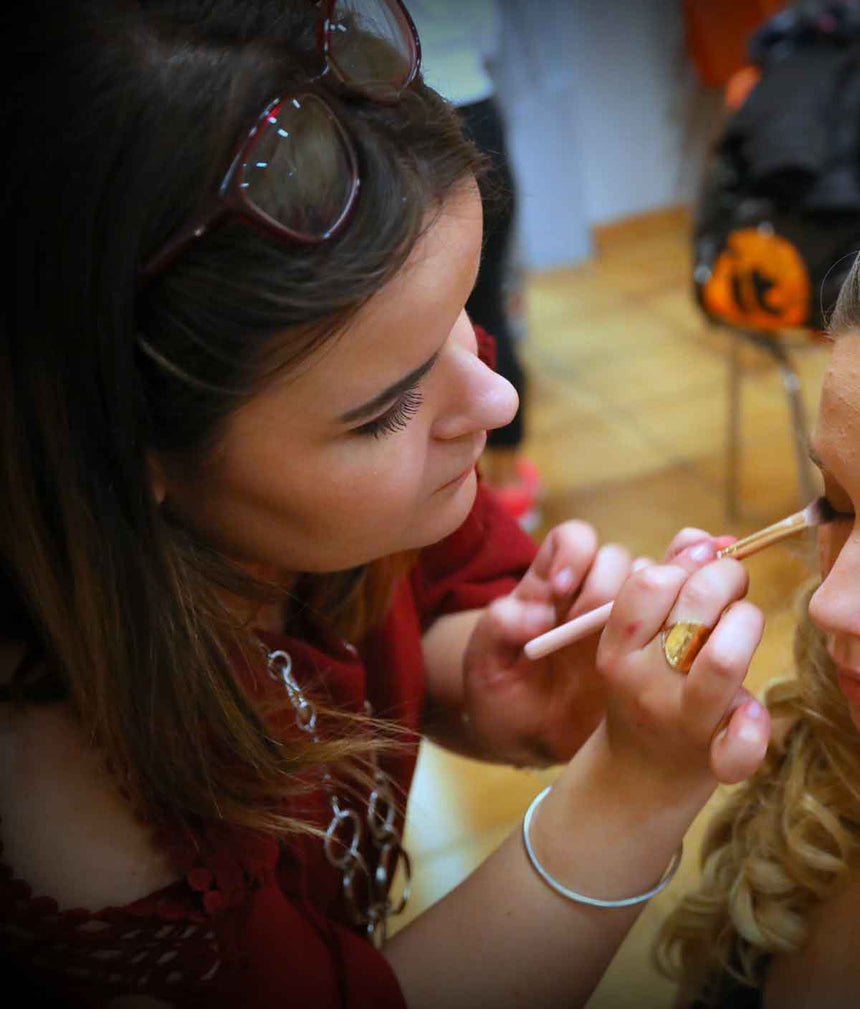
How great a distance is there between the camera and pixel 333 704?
2.44 ft

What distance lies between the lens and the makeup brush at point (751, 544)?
585 mm

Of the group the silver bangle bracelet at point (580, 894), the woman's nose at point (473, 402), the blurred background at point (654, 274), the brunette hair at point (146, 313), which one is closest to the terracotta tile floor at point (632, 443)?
the blurred background at point (654, 274)

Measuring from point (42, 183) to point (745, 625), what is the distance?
397 millimetres

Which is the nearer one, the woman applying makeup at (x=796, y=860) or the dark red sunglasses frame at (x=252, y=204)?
the dark red sunglasses frame at (x=252, y=204)

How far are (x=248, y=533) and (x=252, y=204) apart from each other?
20 centimetres

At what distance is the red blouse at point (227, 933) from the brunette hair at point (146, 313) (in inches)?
1.6

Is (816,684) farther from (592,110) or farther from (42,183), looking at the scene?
(592,110)

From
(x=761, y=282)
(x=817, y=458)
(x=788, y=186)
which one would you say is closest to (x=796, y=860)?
(x=817, y=458)

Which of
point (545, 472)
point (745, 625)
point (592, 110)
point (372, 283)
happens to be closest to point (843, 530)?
point (745, 625)

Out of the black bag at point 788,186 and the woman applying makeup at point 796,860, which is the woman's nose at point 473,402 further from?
the black bag at point 788,186

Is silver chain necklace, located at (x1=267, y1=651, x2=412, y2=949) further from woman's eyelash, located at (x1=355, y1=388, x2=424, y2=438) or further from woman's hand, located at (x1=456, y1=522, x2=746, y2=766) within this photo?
woman's eyelash, located at (x1=355, y1=388, x2=424, y2=438)

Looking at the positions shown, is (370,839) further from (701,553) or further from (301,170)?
(301,170)

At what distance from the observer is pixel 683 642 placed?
0.58 m

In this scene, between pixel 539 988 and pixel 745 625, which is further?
pixel 539 988
